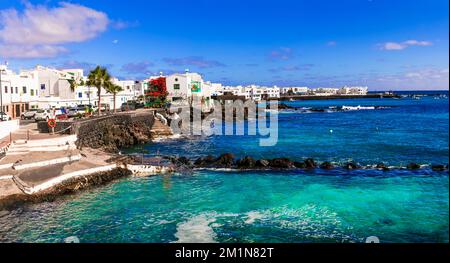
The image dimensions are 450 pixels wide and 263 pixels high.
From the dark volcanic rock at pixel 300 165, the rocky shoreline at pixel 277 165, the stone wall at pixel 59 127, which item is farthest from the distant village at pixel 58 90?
the dark volcanic rock at pixel 300 165

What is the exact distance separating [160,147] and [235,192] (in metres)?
A: 22.5

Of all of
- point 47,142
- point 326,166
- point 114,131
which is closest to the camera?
point 47,142

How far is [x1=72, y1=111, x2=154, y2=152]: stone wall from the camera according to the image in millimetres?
38250

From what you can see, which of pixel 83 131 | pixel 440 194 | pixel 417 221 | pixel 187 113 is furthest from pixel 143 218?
pixel 187 113

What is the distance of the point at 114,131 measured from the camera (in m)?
46.1

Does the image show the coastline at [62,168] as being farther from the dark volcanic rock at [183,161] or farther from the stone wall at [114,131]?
the dark volcanic rock at [183,161]

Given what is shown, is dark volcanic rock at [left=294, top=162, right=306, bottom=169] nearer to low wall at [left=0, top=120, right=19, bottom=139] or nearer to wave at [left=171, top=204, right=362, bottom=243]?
wave at [left=171, top=204, right=362, bottom=243]

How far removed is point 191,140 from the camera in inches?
2034

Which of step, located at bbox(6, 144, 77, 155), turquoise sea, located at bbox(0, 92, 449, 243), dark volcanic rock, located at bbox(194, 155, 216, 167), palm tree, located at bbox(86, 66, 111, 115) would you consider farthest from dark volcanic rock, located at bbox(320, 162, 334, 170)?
palm tree, located at bbox(86, 66, 111, 115)

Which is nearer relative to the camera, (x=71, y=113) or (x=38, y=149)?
(x=38, y=149)

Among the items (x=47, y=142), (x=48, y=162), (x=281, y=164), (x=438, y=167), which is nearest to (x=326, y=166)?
(x=281, y=164)

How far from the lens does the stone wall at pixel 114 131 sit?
3825 centimetres

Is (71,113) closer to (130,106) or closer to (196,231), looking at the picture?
(130,106)

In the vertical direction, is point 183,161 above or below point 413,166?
above
